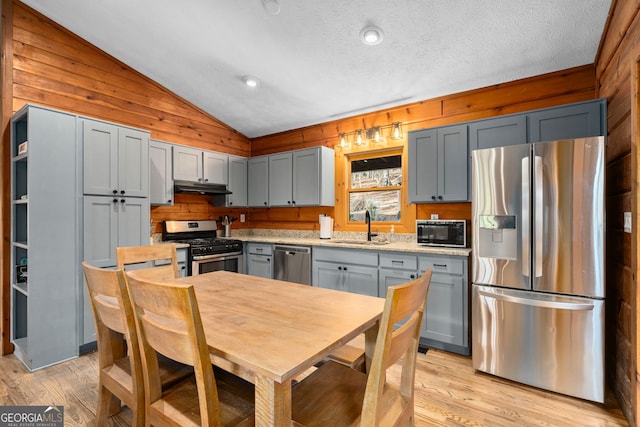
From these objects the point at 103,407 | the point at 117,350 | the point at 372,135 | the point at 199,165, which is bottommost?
the point at 103,407

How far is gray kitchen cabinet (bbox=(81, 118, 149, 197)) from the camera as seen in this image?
2809 millimetres

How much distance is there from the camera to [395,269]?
10.2ft

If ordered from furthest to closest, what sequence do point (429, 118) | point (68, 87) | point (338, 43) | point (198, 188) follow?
point (198, 188) < point (429, 118) < point (68, 87) < point (338, 43)

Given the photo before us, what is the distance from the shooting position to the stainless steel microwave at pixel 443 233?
299 centimetres

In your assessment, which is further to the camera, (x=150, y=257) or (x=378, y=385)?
(x=150, y=257)

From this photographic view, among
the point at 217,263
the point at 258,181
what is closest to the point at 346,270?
the point at 217,263

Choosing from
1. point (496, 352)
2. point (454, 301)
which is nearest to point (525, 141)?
point (454, 301)

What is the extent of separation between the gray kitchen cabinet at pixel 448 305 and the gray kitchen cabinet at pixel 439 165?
2.18 feet

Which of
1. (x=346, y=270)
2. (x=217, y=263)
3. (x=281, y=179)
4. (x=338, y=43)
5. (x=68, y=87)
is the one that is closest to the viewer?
(x=338, y=43)

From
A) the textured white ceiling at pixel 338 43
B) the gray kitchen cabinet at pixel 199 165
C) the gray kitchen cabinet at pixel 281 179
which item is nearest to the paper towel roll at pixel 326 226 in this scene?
the gray kitchen cabinet at pixel 281 179

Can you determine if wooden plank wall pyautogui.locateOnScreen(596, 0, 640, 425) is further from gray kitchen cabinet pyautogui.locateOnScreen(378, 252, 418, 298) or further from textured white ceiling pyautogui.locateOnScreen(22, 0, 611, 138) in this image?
gray kitchen cabinet pyautogui.locateOnScreen(378, 252, 418, 298)

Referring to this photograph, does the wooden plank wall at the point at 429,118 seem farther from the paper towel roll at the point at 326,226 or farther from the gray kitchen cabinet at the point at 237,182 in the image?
the gray kitchen cabinet at the point at 237,182
